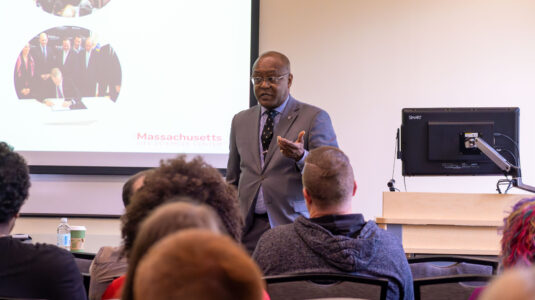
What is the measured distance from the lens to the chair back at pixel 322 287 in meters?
1.88

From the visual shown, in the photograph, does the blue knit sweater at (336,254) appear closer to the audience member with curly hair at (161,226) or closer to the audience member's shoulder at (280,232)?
the audience member's shoulder at (280,232)

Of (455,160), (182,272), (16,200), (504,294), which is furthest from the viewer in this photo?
(455,160)

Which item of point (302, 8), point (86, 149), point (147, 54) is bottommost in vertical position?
point (86, 149)

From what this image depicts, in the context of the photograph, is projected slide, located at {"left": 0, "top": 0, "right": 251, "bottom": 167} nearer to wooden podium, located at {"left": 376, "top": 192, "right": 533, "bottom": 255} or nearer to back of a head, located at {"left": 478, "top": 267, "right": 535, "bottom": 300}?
wooden podium, located at {"left": 376, "top": 192, "right": 533, "bottom": 255}

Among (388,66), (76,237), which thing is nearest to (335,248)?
(76,237)

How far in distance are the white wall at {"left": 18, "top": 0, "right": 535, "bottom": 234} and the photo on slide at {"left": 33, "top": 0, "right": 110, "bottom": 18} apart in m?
1.28

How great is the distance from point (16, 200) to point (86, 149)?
10.5ft

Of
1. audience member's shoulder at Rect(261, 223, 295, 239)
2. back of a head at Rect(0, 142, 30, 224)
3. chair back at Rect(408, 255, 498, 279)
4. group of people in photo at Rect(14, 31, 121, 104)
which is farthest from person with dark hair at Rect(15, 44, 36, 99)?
chair back at Rect(408, 255, 498, 279)

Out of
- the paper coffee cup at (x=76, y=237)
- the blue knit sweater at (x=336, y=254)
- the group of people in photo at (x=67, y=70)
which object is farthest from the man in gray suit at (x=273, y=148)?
the group of people in photo at (x=67, y=70)

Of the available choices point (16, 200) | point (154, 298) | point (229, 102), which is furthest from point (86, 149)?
point (154, 298)

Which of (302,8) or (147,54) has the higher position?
(302,8)

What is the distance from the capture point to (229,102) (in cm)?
511

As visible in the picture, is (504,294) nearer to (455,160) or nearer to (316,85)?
(455,160)

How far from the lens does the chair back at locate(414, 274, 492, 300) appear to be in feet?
6.40
